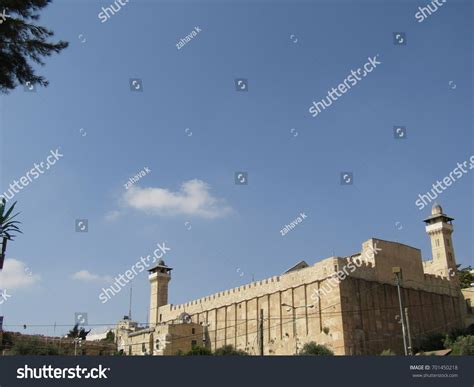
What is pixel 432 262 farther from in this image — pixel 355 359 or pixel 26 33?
pixel 26 33

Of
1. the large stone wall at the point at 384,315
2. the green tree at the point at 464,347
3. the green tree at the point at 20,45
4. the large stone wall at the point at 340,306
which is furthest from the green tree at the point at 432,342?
the green tree at the point at 20,45

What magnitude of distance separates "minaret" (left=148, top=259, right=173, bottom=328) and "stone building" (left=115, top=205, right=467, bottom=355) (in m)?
5.22

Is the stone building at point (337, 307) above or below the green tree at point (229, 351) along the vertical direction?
above

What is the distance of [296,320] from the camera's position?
48844mm

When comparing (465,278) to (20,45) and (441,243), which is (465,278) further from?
(20,45)

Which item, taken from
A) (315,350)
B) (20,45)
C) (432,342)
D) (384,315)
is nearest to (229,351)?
(315,350)

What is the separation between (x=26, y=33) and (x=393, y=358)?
14.8 metres

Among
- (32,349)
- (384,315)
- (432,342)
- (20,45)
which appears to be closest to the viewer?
(20,45)

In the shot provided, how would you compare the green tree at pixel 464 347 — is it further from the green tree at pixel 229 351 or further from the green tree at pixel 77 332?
the green tree at pixel 77 332

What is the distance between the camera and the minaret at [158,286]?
67531 mm

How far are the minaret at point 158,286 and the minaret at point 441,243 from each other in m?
30.8

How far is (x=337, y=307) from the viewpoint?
149 ft

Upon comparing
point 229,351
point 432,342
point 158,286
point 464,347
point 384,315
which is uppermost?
point 158,286

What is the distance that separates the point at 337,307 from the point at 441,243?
1834 centimetres
